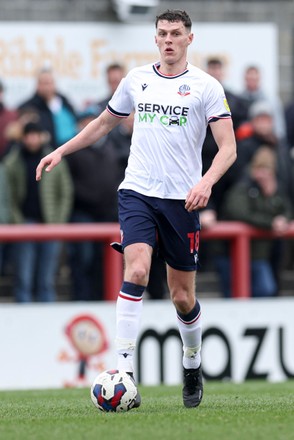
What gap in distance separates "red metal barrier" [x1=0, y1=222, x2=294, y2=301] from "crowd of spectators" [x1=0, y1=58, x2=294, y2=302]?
12cm

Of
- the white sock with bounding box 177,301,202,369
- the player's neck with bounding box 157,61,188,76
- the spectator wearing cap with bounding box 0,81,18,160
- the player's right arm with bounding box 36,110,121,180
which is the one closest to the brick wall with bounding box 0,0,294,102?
the spectator wearing cap with bounding box 0,81,18,160

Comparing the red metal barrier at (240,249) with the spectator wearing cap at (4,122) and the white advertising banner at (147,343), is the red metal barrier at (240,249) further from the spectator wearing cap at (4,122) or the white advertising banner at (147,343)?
the spectator wearing cap at (4,122)

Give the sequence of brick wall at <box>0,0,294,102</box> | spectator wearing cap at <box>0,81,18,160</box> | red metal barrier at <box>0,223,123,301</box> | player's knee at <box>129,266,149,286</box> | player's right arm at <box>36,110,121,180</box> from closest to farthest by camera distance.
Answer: player's knee at <box>129,266,149,286</box>, player's right arm at <box>36,110,121,180</box>, red metal barrier at <box>0,223,123,301</box>, spectator wearing cap at <box>0,81,18,160</box>, brick wall at <box>0,0,294,102</box>

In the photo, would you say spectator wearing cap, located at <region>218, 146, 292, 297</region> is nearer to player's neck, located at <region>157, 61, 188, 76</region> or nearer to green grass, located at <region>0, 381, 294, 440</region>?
green grass, located at <region>0, 381, 294, 440</region>

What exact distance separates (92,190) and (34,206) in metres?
0.73

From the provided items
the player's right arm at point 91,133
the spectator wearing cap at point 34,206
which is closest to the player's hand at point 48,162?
the player's right arm at point 91,133

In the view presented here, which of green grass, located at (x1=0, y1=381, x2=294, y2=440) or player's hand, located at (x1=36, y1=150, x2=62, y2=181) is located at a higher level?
player's hand, located at (x1=36, y1=150, x2=62, y2=181)

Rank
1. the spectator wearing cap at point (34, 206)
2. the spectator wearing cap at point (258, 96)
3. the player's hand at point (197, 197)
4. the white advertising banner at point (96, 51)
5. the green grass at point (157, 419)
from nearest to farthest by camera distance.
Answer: the green grass at point (157, 419) < the player's hand at point (197, 197) < the spectator wearing cap at point (34, 206) < the spectator wearing cap at point (258, 96) < the white advertising banner at point (96, 51)

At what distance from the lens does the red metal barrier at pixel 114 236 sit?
14.1m

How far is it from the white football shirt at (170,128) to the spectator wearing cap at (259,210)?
650cm

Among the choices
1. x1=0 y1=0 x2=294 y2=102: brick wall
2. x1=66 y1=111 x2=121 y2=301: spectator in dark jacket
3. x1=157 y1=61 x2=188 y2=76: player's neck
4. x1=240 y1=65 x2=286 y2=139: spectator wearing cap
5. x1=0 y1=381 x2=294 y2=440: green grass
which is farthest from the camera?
x1=0 y1=0 x2=294 y2=102: brick wall

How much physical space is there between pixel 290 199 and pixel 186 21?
7.86 metres

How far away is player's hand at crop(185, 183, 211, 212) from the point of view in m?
7.73

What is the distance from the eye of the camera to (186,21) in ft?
27.0
